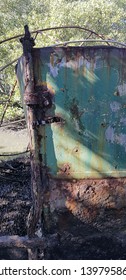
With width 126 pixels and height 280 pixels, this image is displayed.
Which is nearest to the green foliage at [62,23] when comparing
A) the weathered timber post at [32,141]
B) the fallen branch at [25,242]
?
the weathered timber post at [32,141]

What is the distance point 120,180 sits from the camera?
11.2ft

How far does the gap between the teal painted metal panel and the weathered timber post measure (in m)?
0.06

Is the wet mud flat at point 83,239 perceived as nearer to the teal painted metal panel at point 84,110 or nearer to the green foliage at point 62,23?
the teal painted metal panel at point 84,110

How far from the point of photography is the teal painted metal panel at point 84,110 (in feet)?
9.94

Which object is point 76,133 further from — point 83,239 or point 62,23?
point 62,23

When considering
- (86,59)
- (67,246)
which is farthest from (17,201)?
(86,59)

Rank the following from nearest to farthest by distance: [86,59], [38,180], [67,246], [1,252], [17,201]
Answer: [86,59] → [38,180] → [67,246] → [1,252] → [17,201]

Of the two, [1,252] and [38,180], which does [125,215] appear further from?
[1,252]

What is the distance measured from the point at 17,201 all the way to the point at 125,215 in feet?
8.20

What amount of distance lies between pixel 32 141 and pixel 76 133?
44cm

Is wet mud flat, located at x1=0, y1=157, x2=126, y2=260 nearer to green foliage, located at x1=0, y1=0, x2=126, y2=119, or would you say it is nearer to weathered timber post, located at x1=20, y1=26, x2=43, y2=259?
weathered timber post, located at x1=20, y1=26, x2=43, y2=259

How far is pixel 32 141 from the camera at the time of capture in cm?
326

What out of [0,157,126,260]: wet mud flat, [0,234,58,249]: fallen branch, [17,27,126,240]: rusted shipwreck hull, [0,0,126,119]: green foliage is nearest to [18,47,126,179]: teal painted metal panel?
[17,27,126,240]: rusted shipwreck hull

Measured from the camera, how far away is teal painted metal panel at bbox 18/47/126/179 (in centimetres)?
303
